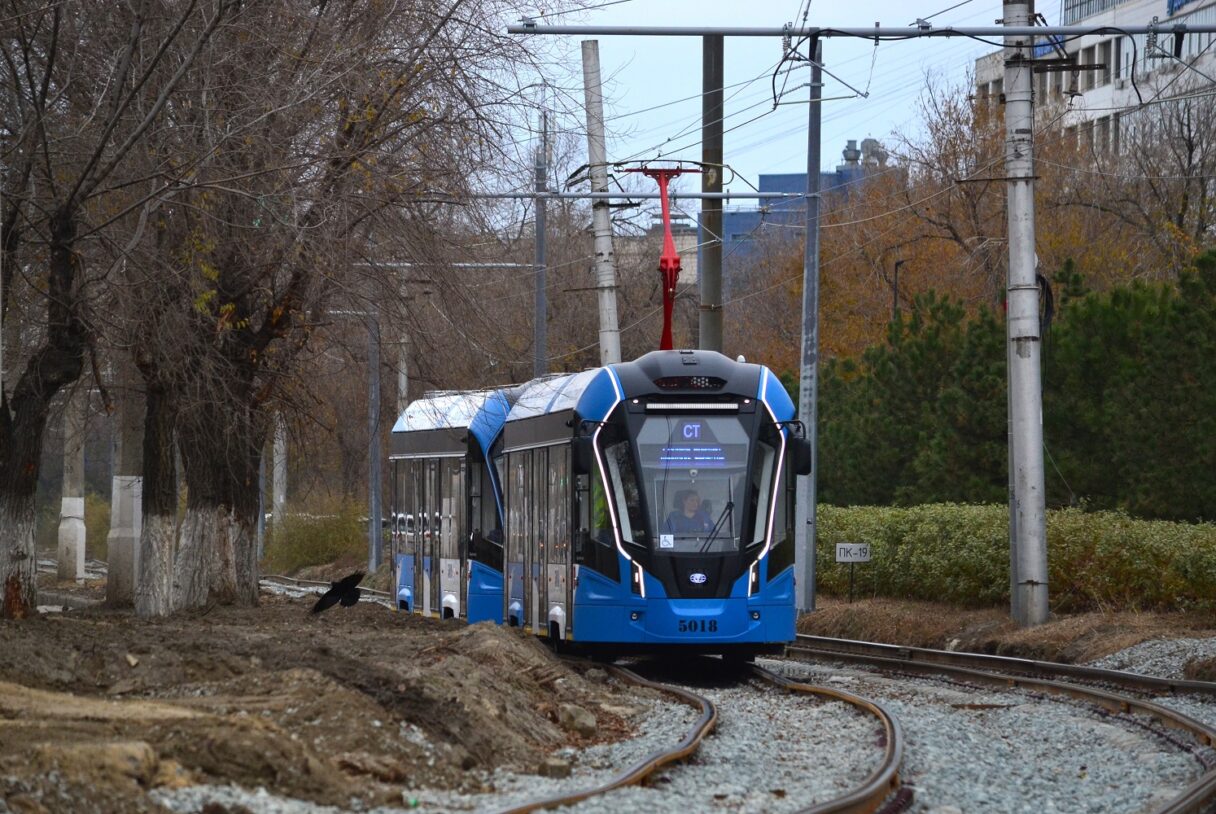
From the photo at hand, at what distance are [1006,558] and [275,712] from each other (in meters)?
16.6

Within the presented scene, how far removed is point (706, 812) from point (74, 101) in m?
12.6

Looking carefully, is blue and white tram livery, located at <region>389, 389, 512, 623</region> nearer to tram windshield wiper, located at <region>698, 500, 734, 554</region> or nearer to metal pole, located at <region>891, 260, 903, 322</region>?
tram windshield wiper, located at <region>698, 500, 734, 554</region>

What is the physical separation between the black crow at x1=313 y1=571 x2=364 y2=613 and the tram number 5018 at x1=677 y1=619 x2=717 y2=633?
897cm

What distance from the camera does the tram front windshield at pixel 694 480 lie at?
17828 mm

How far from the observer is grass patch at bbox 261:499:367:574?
54938 millimetres

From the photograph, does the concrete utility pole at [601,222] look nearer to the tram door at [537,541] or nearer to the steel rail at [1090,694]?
the steel rail at [1090,694]

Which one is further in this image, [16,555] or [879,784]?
[16,555]

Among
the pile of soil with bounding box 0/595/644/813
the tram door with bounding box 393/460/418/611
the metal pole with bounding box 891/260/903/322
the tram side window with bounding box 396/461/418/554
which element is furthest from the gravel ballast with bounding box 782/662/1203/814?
the metal pole with bounding box 891/260/903/322

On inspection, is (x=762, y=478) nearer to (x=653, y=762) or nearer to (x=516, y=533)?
(x=516, y=533)

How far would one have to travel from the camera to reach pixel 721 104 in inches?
1033

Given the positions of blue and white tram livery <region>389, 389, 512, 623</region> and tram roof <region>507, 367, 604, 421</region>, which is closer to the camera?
tram roof <region>507, 367, 604, 421</region>

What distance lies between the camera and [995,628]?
939 inches

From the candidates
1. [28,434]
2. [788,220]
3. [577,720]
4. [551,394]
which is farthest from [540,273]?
[788,220]

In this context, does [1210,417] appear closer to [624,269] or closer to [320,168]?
[320,168]
